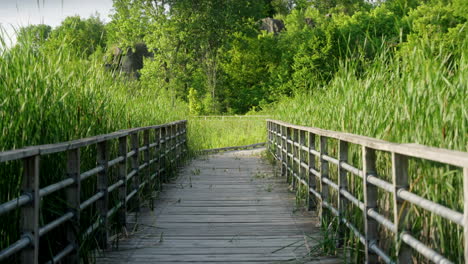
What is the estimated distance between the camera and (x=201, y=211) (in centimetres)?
579

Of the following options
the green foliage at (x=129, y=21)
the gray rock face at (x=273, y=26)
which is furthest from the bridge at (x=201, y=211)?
the gray rock face at (x=273, y=26)

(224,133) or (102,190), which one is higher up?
(102,190)

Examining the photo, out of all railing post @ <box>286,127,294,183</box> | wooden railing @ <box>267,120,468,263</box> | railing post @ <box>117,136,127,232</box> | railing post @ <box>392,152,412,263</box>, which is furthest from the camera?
railing post @ <box>286,127,294,183</box>

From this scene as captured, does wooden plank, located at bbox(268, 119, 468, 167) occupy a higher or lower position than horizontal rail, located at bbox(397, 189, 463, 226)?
higher

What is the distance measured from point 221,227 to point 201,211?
0.87 metres

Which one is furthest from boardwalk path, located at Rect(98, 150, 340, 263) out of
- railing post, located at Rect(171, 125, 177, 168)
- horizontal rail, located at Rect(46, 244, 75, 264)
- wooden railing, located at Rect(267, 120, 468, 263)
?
railing post, located at Rect(171, 125, 177, 168)

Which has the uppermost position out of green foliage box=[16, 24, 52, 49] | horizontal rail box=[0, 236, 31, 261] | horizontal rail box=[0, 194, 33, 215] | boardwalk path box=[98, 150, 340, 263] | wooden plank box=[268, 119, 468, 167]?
green foliage box=[16, 24, 52, 49]

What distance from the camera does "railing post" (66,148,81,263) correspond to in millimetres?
3209

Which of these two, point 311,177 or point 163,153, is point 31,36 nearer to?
point 311,177

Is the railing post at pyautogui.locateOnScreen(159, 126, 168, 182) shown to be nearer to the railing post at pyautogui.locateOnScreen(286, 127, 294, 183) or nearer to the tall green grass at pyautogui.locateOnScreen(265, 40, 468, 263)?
the railing post at pyautogui.locateOnScreen(286, 127, 294, 183)

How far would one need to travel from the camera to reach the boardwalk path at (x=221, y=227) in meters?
3.92

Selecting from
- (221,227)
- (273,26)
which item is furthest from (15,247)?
(273,26)

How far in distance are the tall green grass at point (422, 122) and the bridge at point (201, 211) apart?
9cm

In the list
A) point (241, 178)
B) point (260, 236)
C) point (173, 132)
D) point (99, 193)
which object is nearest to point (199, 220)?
point (260, 236)
